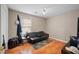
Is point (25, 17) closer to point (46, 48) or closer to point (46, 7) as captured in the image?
point (46, 7)

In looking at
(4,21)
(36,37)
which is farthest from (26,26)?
(4,21)

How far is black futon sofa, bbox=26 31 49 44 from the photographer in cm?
214

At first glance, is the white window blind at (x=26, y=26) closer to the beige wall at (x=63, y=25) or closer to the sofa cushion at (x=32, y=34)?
the sofa cushion at (x=32, y=34)

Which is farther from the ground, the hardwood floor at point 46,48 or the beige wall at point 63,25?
the beige wall at point 63,25

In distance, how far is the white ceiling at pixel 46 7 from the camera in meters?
1.94

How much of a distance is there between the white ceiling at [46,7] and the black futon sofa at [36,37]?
42 cm

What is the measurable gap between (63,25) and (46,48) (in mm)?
648

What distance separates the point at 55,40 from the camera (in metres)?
2.18

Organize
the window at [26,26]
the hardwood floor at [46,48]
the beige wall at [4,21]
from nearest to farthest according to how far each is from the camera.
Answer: the beige wall at [4,21]
the hardwood floor at [46,48]
the window at [26,26]

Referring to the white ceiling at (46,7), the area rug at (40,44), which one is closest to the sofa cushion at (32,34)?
the area rug at (40,44)

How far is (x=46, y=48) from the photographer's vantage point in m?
2.08

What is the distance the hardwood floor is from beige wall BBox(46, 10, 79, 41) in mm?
153
